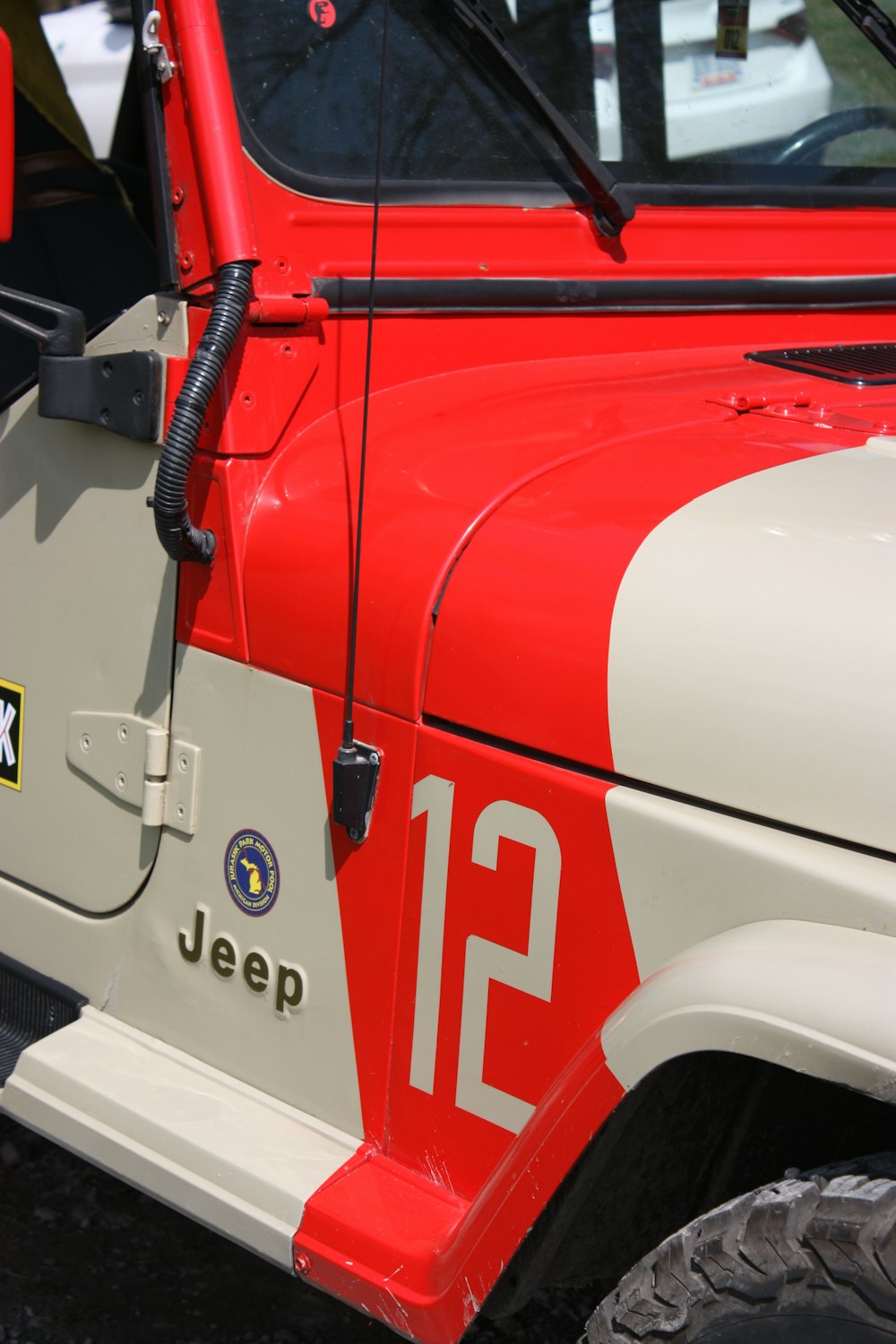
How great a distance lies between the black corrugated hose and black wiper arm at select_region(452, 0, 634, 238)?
549 millimetres

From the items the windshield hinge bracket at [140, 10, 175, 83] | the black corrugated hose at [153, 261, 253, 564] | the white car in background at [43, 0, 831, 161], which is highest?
the windshield hinge bracket at [140, 10, 175, 83]

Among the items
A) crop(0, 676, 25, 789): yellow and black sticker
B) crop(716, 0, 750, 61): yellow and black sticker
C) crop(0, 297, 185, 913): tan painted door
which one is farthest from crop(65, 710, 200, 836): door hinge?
crop(716, 0, 750, 61): yellow and black sticker

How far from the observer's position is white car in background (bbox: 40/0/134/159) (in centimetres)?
612

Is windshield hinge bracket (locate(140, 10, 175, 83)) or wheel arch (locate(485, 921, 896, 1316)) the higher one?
windshield hinge bracket (locate(140, 10, 175, 83))

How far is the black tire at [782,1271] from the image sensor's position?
1.24 meters

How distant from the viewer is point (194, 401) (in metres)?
1.67

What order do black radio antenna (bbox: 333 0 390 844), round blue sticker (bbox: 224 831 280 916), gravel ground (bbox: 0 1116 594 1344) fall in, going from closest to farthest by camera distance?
1. black radio antenna (bbox: 333 0 390 844)
2. round blue sticker (bbox: 224 831 280 916)
3. gravel ground (bbox: 0 1116 594 1344)

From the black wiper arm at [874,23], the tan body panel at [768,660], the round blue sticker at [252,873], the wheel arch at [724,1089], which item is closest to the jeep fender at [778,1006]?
the wheel arch at [724,1089]

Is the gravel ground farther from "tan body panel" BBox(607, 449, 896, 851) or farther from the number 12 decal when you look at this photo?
"tan body panel" BBox(607, 449, 896, 851)

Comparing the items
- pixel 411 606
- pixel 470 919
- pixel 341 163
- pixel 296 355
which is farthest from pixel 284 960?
pixel 341 163

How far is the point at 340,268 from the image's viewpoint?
1.85m

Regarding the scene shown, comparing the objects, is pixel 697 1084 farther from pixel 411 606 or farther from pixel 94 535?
pixel 94 535

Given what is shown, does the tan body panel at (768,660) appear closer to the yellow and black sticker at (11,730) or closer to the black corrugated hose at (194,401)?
the black corrugated hose at (194,401)

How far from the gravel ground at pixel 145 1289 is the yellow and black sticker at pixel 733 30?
6.98 ft
